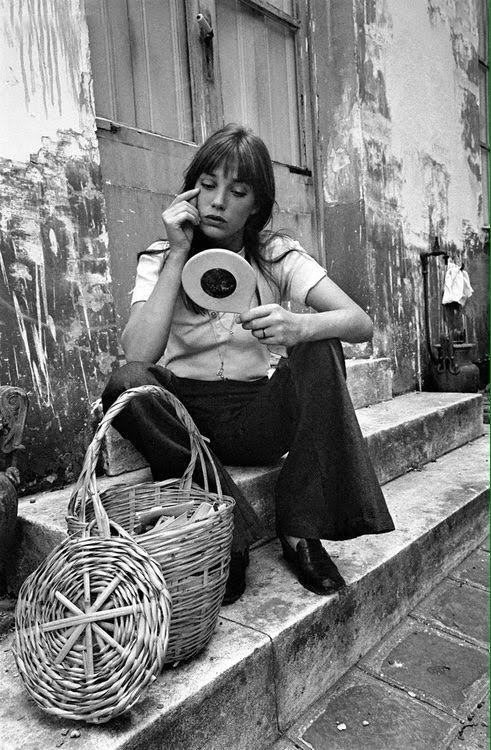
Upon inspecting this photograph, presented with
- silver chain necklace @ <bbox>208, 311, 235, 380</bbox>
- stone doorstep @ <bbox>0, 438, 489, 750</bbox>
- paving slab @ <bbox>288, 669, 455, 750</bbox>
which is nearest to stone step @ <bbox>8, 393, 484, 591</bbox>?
stone doorstep @ <bbox>0, 438, 489, 750</bbox>

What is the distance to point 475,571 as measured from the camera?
7.54ft

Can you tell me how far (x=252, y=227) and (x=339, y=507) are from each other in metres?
0.96

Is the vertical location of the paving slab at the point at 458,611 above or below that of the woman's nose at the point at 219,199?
below

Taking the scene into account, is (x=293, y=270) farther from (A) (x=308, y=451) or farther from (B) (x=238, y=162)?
(A) (x=308, y=451)

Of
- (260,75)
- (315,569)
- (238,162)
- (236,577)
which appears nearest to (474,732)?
(315,569)

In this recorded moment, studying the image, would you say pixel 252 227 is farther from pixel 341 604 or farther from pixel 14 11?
pixel 341 604

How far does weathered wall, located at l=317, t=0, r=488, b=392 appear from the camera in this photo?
3.57 metres

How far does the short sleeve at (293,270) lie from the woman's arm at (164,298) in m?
0.34

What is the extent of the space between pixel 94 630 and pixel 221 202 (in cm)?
121

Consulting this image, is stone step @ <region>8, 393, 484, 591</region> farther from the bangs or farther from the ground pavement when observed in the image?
the bangs

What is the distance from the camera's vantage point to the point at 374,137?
3648 millimetres

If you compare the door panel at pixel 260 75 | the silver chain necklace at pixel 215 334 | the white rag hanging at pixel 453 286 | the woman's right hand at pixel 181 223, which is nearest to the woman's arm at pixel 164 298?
the woman's right hand at pixel 181 223

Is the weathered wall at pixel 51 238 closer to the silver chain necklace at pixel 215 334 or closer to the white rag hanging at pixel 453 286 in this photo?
the silver chain necklace at pixel 215 334

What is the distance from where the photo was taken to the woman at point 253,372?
62.5 inches
